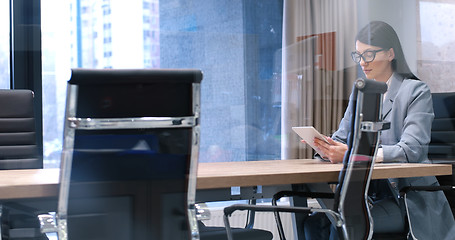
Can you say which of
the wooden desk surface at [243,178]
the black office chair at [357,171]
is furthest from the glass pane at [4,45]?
the black office chair at [357,171]

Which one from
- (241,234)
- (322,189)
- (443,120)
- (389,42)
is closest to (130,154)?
(241,234)

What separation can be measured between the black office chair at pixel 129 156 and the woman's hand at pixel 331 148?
112 centimetres

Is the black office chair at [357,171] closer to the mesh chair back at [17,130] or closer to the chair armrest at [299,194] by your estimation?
the chair armrest at [299,194]

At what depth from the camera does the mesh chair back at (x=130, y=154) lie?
152cm

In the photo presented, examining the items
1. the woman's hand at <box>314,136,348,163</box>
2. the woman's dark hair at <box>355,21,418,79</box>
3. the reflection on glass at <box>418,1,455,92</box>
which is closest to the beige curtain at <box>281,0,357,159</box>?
the reflection on glass at <box>418,1,455,92</box>

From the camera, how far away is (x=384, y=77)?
2.96 m

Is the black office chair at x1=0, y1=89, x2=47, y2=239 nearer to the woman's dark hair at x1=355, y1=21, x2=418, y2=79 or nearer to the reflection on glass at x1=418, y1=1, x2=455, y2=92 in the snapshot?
the woman's dark hair at x1=355, y1=21, x2=418, y2=79

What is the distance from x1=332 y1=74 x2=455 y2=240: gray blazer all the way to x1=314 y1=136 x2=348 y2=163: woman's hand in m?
0.11

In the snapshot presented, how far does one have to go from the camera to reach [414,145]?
2658mm

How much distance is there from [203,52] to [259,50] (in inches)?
20.0

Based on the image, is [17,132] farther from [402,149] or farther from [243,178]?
[402,149]

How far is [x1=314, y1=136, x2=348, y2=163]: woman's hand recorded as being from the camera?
2.60m

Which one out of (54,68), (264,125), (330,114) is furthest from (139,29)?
(330,114)

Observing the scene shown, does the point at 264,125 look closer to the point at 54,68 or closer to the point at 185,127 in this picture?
the point at 54,68
